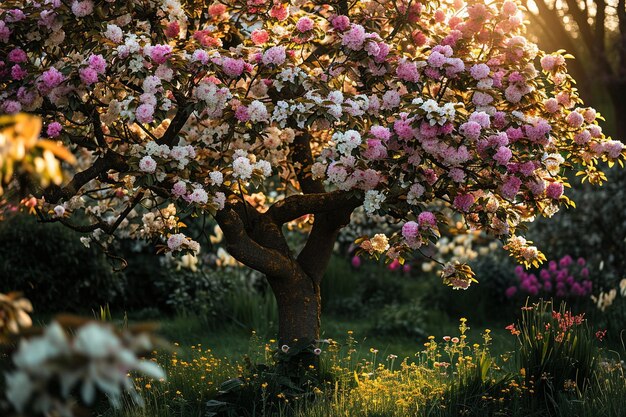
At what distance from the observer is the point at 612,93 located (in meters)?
12.1

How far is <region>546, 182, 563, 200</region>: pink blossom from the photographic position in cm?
480

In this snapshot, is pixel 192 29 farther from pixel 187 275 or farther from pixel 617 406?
pixel 187 275

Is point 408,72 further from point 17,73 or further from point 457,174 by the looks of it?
point 17,73

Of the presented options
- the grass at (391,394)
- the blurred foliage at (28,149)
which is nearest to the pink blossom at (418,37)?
the grass at (391,394)

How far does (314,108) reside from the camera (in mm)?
4406

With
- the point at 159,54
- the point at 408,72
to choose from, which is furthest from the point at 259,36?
the point at 408,72

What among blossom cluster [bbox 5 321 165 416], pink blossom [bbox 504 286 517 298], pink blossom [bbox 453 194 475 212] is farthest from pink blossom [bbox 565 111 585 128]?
pink blossom [bbox 504 286 517 298]

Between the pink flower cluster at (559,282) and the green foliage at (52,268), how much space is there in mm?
4719

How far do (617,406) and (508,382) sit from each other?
0.67 m

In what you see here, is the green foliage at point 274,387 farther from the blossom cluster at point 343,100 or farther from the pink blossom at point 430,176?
the pink blossom at point 430,176

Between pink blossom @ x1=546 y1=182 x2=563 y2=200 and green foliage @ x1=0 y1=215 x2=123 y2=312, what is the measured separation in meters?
5.75

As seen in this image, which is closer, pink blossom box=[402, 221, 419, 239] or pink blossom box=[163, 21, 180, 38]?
pink blossom box=[402, 221, 419, 239]

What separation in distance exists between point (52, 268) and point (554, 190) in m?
6.20

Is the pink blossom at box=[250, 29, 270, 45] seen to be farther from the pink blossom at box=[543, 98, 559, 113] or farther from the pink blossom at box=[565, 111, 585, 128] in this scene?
the pink blossom at box=[565, 111, 585, 128]
